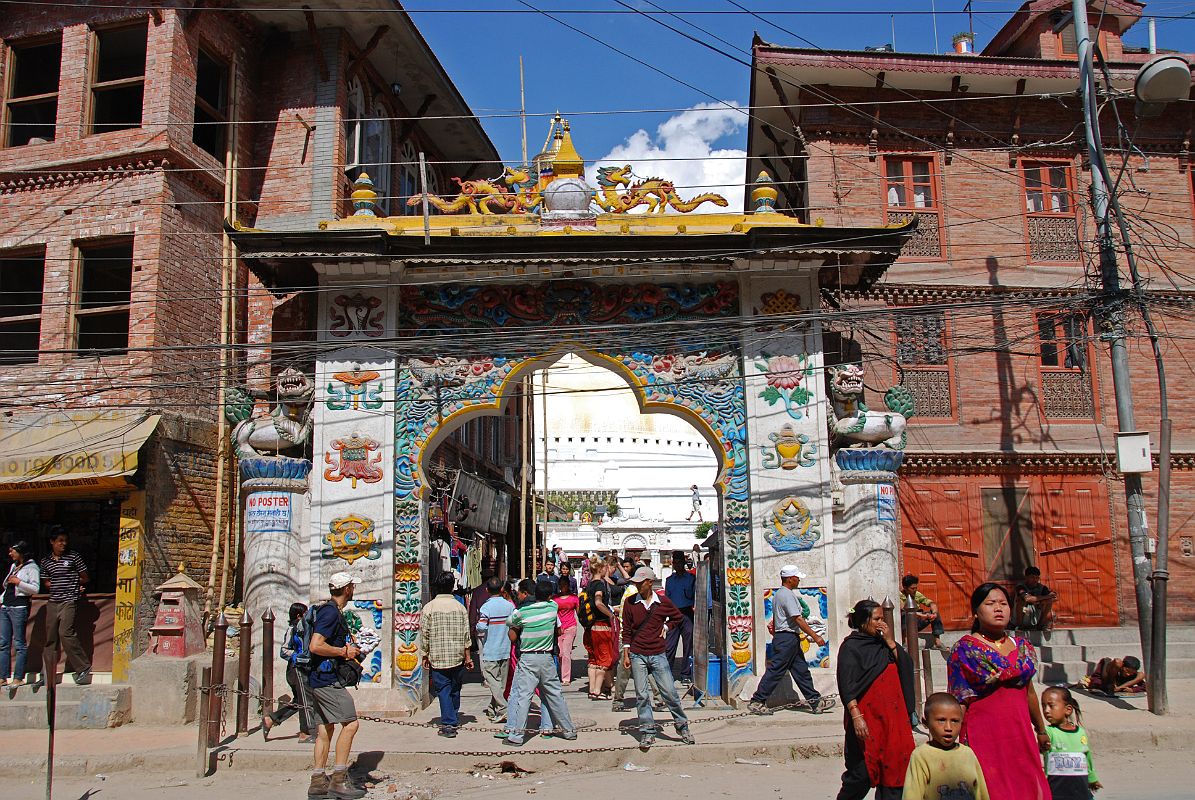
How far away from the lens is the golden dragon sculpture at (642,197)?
43.1 ft

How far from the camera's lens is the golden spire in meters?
13.4

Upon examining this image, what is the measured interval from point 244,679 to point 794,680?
5880 millimetres

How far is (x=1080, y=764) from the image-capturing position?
627cm

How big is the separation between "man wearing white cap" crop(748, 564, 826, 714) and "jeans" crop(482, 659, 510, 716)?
2686 millimetres

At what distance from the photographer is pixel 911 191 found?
17609mm

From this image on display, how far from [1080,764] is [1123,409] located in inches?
275

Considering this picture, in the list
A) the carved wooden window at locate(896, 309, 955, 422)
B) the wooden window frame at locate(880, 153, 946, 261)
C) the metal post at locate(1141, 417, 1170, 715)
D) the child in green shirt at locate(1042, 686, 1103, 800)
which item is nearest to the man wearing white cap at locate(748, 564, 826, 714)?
the metal post at locate(1141, 417, 1170, 715)

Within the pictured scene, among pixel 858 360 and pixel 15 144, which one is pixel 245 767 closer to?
pixel 858 360

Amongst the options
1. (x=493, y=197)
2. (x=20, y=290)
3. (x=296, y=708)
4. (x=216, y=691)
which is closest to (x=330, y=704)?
(x=216, y=691)

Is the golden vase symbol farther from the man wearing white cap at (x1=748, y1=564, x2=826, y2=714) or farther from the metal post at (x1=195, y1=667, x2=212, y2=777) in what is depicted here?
the metal post at (x1=195, y1=667, x2=212, y2=777)

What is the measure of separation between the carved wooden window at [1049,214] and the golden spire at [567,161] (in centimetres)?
838

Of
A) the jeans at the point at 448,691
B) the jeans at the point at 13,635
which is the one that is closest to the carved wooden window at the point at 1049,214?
the jeans at the point at 448,691

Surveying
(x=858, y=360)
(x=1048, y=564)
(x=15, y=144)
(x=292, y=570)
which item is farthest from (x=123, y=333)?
(x=1048, y=564)

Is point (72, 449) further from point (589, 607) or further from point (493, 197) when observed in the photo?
point (589, 607)
